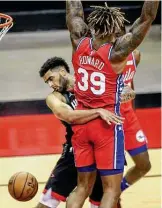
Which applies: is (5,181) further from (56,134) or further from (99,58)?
(99,58)

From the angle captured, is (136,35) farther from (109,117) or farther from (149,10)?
(109,117)

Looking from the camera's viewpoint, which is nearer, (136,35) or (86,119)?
(136,35)

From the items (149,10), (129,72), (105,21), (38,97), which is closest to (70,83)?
(129,72)

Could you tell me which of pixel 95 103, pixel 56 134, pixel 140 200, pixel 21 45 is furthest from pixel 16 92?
pixel 95 103

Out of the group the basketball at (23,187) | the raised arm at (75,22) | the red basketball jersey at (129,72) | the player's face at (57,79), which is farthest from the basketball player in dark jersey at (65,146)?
the red basketball jersey at (129,72)

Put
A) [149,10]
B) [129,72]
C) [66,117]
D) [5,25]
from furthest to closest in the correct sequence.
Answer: [129,72]
[5,25]
[66,117]
[149,10]

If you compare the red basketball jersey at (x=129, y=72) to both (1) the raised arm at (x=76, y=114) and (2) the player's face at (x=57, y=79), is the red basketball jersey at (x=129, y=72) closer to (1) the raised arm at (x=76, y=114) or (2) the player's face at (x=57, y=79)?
(2) the player's face at (x=57, y=79)

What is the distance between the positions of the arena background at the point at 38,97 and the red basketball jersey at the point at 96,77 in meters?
1.43

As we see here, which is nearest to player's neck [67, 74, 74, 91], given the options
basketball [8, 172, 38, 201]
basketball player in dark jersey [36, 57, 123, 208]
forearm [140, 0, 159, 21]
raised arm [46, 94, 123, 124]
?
basketball player in dark jersey [36, 57, 123, 208]

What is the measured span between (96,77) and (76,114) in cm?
33

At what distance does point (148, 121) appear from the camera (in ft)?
26.4

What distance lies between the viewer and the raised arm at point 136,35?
15.0 ft

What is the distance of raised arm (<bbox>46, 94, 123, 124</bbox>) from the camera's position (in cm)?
477

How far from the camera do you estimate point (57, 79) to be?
17.2 ft
